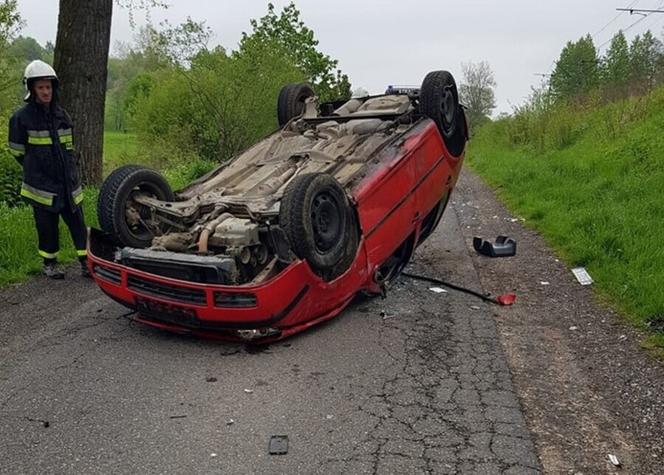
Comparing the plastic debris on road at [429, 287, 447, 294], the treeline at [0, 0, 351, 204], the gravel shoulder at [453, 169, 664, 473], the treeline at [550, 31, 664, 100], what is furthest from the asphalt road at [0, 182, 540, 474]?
the treeline at [550, 31, 664, 100]

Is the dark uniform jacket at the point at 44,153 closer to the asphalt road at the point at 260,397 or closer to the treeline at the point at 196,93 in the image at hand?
the asphalt road at the point at 260,397

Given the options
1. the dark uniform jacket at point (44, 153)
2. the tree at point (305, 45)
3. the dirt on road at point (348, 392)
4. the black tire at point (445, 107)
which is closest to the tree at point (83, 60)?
the dark uniform jacket at point (44, 153)

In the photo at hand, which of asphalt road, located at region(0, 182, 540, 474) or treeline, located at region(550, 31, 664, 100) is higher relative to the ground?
treeline, located at region(550, 31, 664, 100)

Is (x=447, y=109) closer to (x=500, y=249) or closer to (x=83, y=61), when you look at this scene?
(x=500, y=249)

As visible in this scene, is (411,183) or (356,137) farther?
(356,137)

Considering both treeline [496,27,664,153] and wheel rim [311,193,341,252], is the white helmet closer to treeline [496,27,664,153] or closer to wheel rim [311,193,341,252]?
wheel rim [311,193,341,252]

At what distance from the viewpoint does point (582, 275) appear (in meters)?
5.54

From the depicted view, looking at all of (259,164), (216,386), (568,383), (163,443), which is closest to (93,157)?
(259,164)

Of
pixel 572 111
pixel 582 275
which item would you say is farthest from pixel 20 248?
pixel 572 111

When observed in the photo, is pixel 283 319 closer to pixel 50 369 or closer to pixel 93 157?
pixel 50 369

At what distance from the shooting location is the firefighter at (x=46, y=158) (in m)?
5.04

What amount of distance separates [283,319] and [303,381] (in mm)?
473

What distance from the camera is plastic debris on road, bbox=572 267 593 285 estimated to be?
5375 millimetres

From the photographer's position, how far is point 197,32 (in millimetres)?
14562
